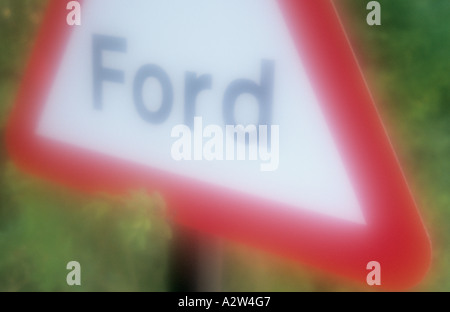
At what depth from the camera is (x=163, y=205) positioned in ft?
3.73

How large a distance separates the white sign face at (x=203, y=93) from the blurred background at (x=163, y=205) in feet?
0.32

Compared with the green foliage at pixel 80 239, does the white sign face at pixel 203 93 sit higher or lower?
higher

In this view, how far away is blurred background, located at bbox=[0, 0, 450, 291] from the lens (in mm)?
1032

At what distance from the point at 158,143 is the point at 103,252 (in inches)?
8.9

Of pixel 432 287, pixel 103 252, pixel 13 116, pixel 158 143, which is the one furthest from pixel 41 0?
pixel 432 287

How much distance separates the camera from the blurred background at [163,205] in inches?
40.6

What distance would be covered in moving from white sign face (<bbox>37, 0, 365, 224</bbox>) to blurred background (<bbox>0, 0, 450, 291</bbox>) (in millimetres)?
97

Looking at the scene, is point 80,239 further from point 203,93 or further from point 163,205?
point 203,93

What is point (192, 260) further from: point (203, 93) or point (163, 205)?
point (203, 93)

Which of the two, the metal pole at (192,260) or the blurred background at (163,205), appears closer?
the blurred background at (163,205)

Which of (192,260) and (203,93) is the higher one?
(203,93)

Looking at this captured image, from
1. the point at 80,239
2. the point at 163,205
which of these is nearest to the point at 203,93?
the point at 163,205

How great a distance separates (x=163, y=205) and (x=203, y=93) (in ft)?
0.70

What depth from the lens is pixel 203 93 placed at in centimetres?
109
